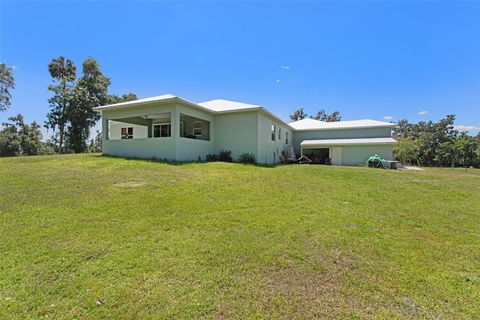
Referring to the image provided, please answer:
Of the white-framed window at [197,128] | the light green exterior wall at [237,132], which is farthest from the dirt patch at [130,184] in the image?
the white-framed window at [197,128]

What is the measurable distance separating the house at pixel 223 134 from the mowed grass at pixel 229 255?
7.70 m

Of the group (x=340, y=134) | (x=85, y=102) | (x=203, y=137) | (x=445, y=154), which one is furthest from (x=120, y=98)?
(x=445, y=154)

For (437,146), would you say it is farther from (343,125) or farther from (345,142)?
(345,142)

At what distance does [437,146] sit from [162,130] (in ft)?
129

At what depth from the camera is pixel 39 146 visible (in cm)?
3594

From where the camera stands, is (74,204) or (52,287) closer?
(52,287)

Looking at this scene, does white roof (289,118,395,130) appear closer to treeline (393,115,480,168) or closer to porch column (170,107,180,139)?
treeline (393,115,480,168)

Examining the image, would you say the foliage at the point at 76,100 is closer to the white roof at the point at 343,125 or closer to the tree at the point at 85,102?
the tree at the point at 85,102

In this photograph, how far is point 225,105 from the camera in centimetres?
1884

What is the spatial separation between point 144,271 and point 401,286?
3506 millimetres

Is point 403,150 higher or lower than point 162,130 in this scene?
lower

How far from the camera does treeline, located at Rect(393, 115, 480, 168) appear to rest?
2791 cm

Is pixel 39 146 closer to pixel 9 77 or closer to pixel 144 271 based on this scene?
pixel 9 77

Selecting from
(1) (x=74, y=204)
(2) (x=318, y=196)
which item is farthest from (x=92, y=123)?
(2) (x=318, y=196)
